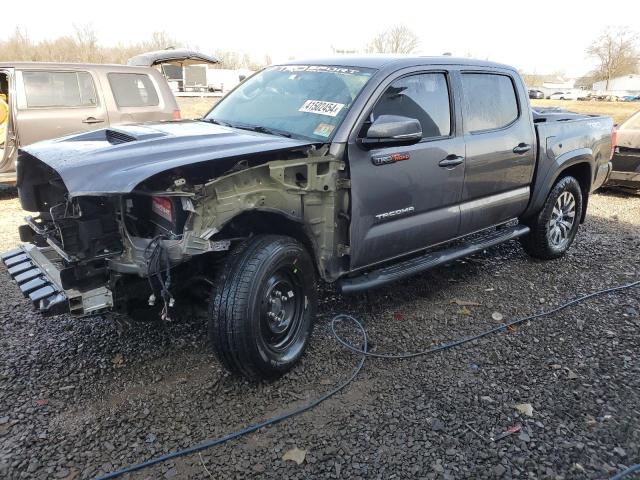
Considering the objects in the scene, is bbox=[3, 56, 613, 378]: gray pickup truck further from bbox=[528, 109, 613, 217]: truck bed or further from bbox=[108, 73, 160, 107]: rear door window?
bbox=[108, 73, 160, 107]: rear door window

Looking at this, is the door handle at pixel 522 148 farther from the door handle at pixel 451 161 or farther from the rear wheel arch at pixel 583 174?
the rear wheel arch at pixel 583 174

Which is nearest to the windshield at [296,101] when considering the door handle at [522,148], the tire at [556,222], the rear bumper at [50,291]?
the rear bumper at [50,291]

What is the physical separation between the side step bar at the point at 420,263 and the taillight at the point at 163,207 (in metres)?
1.27

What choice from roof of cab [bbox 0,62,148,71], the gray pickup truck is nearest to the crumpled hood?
the gray pickup truck

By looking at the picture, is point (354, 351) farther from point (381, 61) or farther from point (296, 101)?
point (381, 61)

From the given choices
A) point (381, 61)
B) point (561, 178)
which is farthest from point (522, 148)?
point (381, 61)

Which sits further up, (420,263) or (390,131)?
(390,131)

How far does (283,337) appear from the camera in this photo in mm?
3281

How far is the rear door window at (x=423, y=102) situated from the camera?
11.8 ft

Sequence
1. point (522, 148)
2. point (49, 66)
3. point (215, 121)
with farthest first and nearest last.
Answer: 1. point (49, 66)
2. point (522, 148)
3. point (215, 121)

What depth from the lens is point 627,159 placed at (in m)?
8.60

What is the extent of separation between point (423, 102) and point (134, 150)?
2.11 metres

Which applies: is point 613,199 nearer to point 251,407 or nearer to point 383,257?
point 383,257

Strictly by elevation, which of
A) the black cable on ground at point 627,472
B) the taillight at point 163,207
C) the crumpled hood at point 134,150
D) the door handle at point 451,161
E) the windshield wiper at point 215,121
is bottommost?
the black cable on ground at point 627,472
